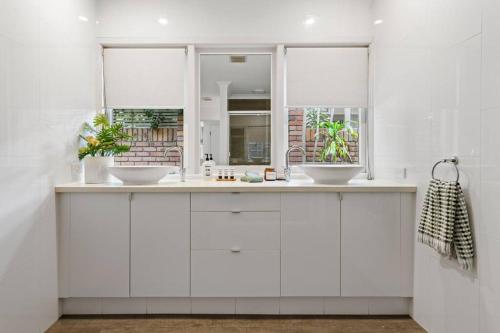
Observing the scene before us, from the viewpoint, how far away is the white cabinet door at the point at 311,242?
2.45 metres

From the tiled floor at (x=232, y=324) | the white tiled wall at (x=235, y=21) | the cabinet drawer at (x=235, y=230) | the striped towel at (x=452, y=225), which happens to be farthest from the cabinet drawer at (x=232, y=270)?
the white tiled wall at (x=235, y=21)

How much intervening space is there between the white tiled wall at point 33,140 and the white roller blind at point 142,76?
374 millimetres

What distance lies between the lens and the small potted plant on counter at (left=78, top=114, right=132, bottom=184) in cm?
266

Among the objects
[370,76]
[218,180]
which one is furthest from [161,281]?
[370,76]

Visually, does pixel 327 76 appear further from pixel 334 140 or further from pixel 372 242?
pixel 372 242

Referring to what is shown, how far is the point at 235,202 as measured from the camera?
8.06 feet

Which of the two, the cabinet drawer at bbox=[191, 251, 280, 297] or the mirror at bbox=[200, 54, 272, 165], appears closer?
the cabinet drawer at bbox=[191, 251, 280, 297]

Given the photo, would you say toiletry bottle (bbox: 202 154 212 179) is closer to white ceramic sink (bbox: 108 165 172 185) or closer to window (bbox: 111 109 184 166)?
window (bbox: 111 109 184 166)

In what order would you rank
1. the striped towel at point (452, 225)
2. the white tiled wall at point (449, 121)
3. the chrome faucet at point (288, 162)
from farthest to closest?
the chrome faucet at point (288, 162)
the striped towel at point (452, 225)
the white tiled wall at point (449, 121)

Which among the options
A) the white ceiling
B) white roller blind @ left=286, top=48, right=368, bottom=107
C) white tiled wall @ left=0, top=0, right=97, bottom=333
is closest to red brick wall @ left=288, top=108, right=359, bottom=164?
white roller blind @ left=286, top=48, right=368, bottom=107

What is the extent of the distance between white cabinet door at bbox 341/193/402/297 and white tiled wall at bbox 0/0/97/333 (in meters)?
1.90

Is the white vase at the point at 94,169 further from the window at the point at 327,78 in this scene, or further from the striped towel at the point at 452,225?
the striped towel at the point at 452,225

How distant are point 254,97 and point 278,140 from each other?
42cm

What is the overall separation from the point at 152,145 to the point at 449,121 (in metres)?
2.26
